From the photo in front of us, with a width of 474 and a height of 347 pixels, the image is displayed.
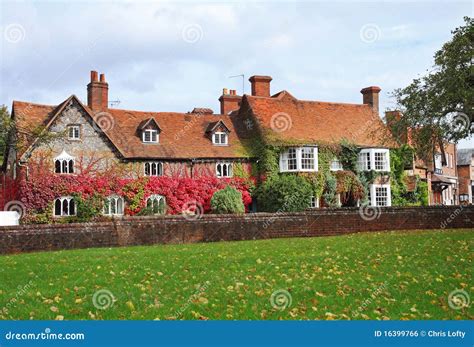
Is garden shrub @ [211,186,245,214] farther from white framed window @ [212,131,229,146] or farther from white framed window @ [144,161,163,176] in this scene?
white framed window @ [212,131,229,146]

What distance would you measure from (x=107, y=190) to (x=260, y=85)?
16.1 m

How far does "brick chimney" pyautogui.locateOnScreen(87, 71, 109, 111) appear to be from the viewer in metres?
40.7

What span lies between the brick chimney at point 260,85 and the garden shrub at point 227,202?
11.4 m

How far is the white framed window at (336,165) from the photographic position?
43.0 m

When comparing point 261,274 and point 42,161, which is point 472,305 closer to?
point 261,274

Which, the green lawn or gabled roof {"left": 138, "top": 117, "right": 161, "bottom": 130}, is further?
gabled roof {"left": 138, "top": 117, "right": 161, "bottom": 130}

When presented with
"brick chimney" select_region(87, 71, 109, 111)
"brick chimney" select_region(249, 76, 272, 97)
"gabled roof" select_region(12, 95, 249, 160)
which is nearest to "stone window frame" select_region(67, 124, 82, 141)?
"gabled roof" select_region(12, 95, 249, 160)

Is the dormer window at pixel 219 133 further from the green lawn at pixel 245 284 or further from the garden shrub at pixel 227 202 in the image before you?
the green lawn at pixel 245 284

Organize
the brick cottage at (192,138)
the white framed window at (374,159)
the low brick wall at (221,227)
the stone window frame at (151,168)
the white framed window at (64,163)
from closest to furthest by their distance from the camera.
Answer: the low brick wall at (221,227), the white framed window at (64,163), the brick cottage at (192,138), the stone window frame at (151,168), the white framed window at (374,159)

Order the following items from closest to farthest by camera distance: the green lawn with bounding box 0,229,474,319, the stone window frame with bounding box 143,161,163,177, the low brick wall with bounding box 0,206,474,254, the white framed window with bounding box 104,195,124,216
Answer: the green lawn with bounding box 0,229,474,319, the low brick wall with bounding box 0,206,474,254, the white framed window with bounding box 104,195,124,216, the stone window frame with bounding box 143,161,163,177

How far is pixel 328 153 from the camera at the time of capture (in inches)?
1683

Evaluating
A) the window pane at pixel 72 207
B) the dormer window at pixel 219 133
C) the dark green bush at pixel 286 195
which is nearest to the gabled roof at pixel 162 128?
the dormer window at pixel 219 133

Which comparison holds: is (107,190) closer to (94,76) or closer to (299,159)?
(94,76)

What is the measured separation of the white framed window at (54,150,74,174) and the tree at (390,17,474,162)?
1998 cm
